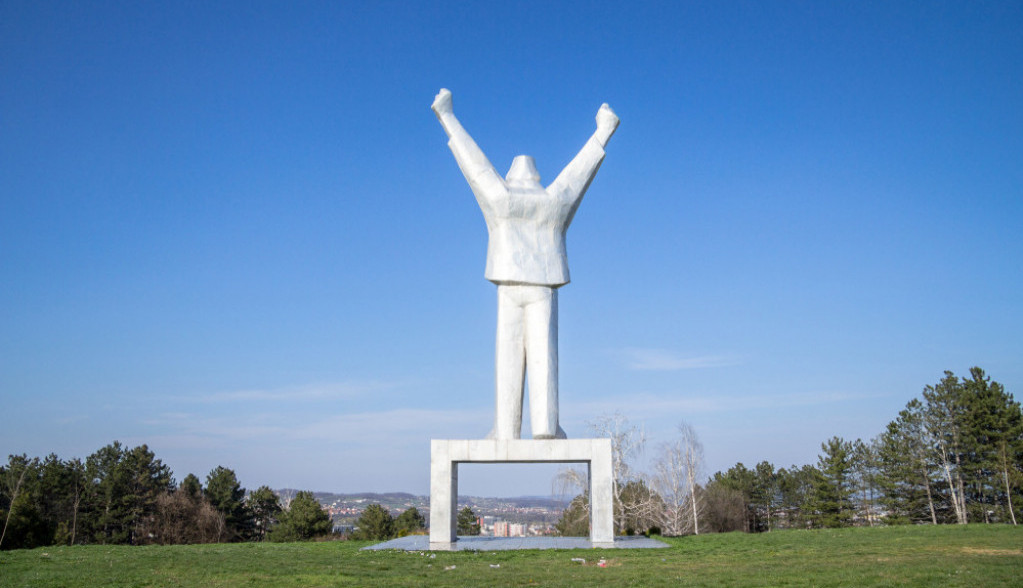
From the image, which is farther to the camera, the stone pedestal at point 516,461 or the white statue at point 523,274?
the white statue at point 523,274

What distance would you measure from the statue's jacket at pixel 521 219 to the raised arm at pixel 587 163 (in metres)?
0.02

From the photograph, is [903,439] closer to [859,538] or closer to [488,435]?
[859,538]

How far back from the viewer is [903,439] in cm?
2972

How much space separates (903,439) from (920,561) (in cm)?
2350

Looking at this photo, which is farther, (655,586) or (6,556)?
(6,556)

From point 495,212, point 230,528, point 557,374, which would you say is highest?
point 495,212

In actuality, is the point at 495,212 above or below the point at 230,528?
above

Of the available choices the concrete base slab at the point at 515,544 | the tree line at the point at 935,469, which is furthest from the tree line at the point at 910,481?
the concrete base slab at the point at 515,544

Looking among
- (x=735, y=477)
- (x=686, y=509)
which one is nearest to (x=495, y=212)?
(x=686, y=509)

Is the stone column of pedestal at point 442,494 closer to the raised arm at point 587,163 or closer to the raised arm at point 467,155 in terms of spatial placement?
the raised arm at point 467,155

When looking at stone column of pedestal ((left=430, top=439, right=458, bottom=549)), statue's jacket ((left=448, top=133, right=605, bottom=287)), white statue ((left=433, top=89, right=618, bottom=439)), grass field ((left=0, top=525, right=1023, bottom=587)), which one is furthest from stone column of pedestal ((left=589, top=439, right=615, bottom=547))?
statue's jacket ((left=448, top=133, right=605, bottom=287))

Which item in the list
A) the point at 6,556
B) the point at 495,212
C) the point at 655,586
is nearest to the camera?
the point at 655,586

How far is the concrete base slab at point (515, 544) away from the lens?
11414 mm

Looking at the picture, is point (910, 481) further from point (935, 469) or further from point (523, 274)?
point (523, 274)
